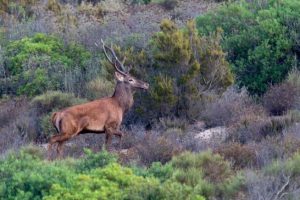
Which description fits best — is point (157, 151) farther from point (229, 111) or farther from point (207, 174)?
point (229, 111)

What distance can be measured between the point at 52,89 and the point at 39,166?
30.2 feet

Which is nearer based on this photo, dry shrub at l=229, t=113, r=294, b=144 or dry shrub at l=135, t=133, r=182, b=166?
dry shrub at l=135, t=133, r=182, b=166

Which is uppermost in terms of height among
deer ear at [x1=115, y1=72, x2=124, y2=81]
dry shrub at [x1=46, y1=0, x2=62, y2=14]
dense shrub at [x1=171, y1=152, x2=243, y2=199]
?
dense shrub at [x1=171, y1=152, x2=243, y2=199]

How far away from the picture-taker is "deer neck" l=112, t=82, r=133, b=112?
759 inches

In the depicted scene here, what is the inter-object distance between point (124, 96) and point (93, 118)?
1108 millimetres

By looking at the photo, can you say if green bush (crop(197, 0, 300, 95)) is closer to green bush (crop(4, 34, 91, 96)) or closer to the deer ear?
green bush (crop(4, 34, 91, 96))

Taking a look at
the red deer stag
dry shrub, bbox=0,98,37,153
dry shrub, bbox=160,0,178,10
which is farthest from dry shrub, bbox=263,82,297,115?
dry shrub, bbox=160,0,178,10

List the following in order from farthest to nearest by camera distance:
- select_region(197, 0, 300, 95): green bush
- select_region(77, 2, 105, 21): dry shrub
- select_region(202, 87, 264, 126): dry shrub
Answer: select_region(77, 2, 105, 21): dry shrub
select_region(197, 0, 300, 95): green bush
select_region(202, 87, 264, 126): dry shrub

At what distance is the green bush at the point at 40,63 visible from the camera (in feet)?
78.8

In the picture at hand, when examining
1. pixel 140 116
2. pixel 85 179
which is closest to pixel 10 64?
pixel 140 116

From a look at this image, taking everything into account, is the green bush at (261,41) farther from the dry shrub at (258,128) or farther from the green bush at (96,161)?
the green bush at (96,161)

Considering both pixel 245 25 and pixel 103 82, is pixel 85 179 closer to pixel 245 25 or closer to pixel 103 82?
pixel 103 82

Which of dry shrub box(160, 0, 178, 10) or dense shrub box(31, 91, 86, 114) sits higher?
dense shrub box(31, 91, 86, 114)

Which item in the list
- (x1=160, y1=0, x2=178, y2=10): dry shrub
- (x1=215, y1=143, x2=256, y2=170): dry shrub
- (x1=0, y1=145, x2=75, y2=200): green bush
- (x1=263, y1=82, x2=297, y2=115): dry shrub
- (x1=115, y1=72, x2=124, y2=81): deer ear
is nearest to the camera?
(x1=0, y1=145, x2=75, y2=200): green bush
